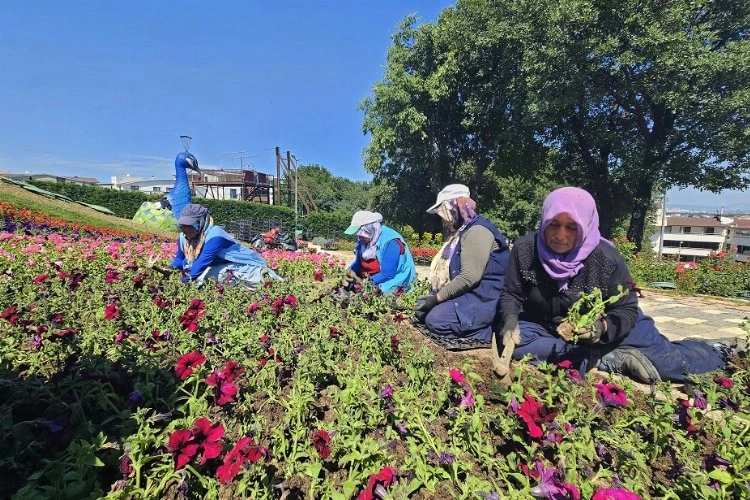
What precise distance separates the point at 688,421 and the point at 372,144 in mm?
20502

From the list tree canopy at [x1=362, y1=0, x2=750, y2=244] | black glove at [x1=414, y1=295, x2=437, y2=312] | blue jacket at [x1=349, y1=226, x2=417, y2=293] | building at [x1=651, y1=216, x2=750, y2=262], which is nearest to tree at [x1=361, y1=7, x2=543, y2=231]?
tree canopy at [x1=362, y1=0, x2=750, y2=244]

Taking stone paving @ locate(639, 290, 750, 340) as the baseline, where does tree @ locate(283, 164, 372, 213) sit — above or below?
above

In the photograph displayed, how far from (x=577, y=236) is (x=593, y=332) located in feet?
1.76

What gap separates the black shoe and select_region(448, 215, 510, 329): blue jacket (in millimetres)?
728

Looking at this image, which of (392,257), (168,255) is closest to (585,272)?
(392,257)

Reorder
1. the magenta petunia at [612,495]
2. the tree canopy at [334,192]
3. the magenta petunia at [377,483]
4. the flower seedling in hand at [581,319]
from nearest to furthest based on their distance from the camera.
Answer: the magenta petunia at [612,495] → the magenta petunia at [377,483] → the flower seedling in hand at [581,319] → the tree canopy at [334,192]

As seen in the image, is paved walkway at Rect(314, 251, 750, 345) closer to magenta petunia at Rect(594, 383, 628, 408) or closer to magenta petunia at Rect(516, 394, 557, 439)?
magenta petunia at Rect(594, 383, 628, 408)

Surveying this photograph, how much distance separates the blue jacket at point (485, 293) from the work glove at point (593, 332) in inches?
27.2

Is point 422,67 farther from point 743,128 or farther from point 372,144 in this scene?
point 743,128

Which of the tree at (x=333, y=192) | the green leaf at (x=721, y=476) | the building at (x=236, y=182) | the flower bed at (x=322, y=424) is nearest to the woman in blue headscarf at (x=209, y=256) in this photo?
the flower bed at (x=322, y=424)

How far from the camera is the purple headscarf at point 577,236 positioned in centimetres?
230

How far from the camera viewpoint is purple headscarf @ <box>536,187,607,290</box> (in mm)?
2305

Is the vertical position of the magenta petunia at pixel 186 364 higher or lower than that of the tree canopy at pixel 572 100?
lower

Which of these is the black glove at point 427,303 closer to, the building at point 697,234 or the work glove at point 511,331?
the work glove at point 511,331
